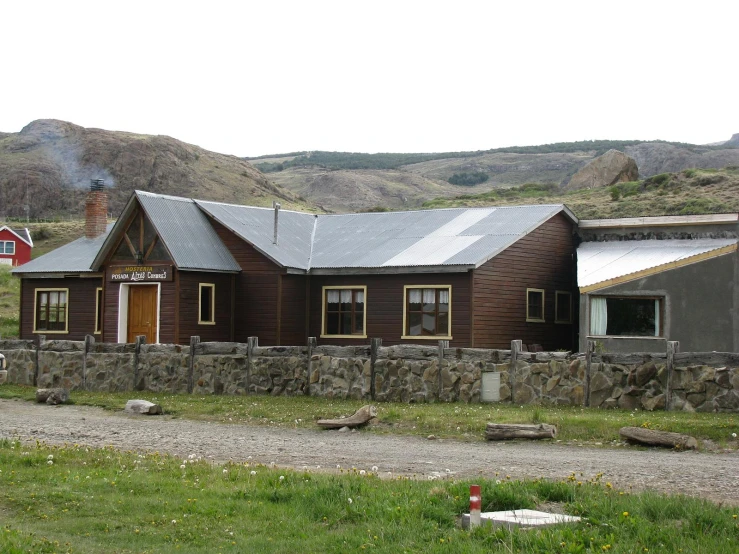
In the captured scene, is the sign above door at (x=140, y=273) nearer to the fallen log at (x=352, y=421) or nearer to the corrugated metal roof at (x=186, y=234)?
the corrugated metal roof at (x=186, y=234)

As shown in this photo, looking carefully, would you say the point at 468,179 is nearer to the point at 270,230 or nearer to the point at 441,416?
the point at 270,230

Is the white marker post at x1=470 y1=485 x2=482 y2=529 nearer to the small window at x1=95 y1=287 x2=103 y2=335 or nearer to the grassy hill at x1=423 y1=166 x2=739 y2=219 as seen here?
the small window at x1=95 y1=287 x2=103 y2=335

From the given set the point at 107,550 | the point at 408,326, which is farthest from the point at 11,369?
the point at 107,550

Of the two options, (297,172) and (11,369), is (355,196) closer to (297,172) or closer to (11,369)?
(297,172)

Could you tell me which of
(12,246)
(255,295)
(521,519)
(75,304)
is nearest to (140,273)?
(255,295)

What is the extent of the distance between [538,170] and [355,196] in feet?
108

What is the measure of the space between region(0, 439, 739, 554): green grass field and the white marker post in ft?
0.34

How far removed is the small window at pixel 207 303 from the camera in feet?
107

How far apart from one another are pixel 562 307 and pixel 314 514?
25225 mm

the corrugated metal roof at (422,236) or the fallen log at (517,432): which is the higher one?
the corrugated metal roof at (422,236)

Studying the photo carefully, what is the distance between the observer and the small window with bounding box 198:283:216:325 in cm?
3259

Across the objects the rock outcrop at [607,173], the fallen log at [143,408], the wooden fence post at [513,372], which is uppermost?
the rock outcrop at [607,173]

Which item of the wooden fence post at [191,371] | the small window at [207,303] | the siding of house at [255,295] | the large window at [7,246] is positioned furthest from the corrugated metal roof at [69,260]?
the large window at [7,246]

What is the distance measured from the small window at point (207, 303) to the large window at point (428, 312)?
619cm
